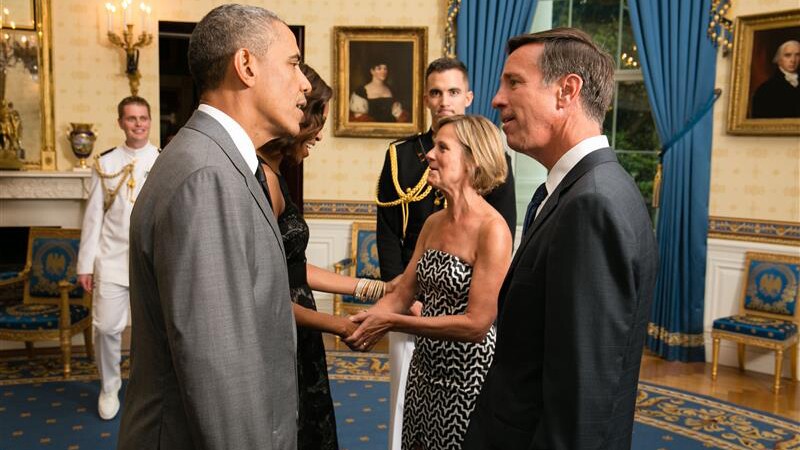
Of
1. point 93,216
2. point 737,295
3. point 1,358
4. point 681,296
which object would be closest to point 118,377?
point 93,216

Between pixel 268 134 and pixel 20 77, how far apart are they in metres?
5.38

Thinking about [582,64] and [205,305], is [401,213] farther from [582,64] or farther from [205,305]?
[205,305]

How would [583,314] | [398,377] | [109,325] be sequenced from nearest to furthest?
[583,314] → [398,377] → [109,325]

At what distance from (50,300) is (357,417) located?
264 cm

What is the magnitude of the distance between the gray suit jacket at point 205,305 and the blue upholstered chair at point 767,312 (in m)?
4.63

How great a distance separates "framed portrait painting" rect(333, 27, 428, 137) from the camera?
6441 millimetres

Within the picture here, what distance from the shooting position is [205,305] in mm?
1298

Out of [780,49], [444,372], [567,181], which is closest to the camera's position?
[567,181]

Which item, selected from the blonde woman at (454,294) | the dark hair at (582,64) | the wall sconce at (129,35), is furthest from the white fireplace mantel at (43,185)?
the dark hair at (582,64)

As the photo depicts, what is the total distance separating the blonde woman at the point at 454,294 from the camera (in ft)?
7.32

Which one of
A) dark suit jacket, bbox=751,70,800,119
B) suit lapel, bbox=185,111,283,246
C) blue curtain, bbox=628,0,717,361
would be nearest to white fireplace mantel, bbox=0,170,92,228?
blue curtain, bbox=628,0,717,361

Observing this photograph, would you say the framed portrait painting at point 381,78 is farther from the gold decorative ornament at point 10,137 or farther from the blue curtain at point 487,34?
the gold decorative ornament at point 10,137

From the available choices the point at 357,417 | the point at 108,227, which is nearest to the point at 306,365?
the point at 357,417

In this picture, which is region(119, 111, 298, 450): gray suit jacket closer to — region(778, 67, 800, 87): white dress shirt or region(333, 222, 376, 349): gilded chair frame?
region(333, 222, 376, 349): gilded chair frame
